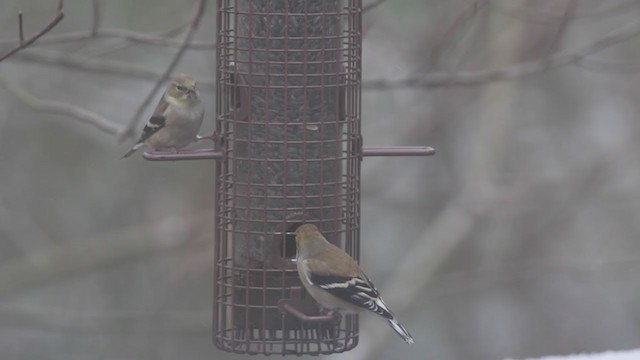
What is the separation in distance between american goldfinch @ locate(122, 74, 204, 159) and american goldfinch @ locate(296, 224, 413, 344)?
93 centimetres

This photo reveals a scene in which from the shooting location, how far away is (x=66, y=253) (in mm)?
9992

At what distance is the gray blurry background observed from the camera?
9742mm

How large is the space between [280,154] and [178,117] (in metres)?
0.74

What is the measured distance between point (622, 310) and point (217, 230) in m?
6.42

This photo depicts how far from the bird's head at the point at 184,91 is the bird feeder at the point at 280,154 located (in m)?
0.44

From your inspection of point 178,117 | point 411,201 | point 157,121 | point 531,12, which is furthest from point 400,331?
point 411,201

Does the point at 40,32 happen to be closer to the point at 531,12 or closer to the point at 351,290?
the point at 351,290

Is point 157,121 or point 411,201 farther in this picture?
point 411,201

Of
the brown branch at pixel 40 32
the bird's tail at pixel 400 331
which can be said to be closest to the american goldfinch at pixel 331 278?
the bird's tail at pixel 400 331

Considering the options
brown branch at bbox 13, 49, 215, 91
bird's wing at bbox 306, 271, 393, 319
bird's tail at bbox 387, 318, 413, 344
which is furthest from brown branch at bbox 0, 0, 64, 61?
bird's tail at bbox 387, 318, 413, 344

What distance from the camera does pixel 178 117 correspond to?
6734 mm

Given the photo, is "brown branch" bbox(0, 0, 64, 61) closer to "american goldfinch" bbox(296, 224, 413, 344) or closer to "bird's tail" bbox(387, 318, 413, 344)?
"american goldfinch" bbox(296, 224, 413, 344)

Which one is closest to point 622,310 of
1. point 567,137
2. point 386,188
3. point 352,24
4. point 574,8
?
point 567,137

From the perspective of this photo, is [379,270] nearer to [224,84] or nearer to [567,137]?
[567,137]
